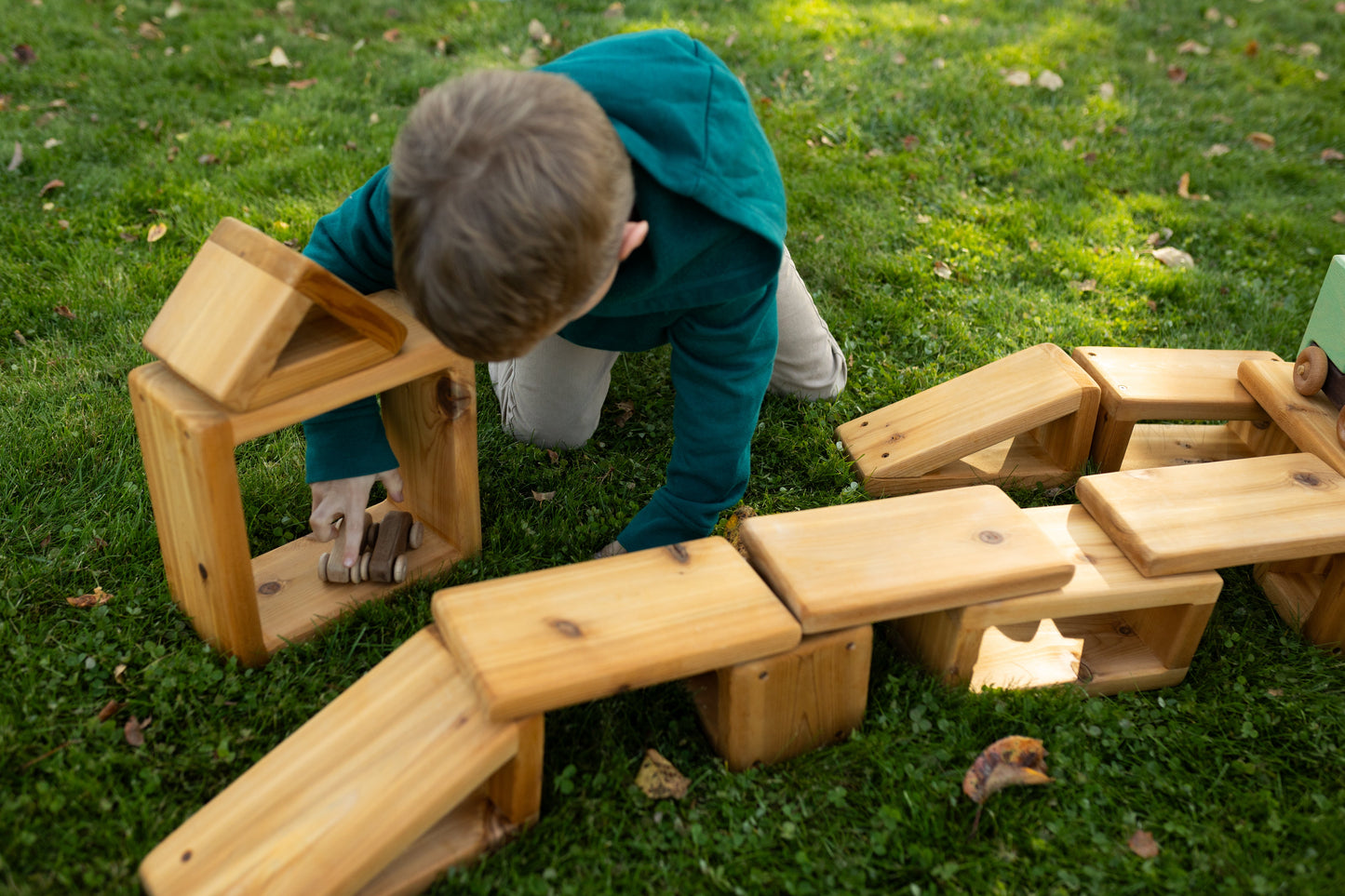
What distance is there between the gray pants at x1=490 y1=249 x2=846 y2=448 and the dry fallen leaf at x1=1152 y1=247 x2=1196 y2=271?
60.8 inches

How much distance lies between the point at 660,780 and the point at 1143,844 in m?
0.87

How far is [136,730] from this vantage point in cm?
183

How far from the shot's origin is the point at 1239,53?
→ 5.44 meters

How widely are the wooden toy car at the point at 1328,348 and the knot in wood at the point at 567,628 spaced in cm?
183

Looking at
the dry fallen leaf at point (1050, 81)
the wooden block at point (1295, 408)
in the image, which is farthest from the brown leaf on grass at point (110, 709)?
the dry fallen leaf at point (1050, 81)

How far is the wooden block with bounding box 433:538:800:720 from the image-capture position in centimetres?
158

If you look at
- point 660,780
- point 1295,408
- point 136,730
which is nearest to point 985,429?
point 1295,408

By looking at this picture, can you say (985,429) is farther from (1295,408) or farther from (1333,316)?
(1333,316)

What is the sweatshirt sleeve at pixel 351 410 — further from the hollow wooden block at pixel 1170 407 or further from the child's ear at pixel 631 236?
the hollow wooden block at pixel 1170 407

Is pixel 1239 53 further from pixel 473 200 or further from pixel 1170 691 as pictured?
pixel 473 200

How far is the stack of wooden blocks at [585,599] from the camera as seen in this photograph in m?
1.56

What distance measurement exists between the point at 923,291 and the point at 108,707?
2.68m

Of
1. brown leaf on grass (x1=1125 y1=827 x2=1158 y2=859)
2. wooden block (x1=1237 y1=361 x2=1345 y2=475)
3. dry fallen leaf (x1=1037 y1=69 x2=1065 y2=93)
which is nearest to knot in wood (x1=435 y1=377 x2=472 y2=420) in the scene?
brown leaf on grass (x1=1125 y1=827 x2=1158 y2=859)

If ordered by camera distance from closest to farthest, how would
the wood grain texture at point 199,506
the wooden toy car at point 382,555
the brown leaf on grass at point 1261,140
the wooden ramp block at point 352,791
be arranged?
the wooden ramp block at point 352,791, the wood grain texture at point 199,506, the wooden toy car at point 382,555, the brown leaf on grass at point 1261,140
